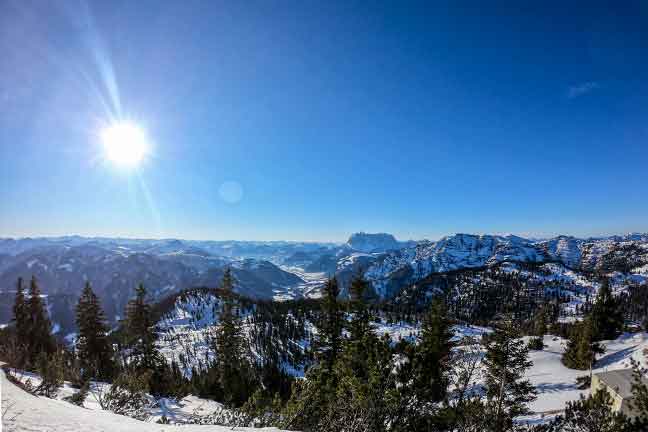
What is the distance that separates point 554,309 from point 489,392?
21885 cm

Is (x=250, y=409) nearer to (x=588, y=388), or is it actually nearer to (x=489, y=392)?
(x=489, y=392)

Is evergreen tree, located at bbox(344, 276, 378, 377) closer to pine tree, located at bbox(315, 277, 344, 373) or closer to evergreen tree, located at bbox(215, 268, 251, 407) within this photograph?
pine tree, located at bbox(315, 277, 344, 373)

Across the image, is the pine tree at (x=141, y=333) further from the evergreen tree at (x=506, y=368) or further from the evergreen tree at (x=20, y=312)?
the evergreen tree at (x=506, y=368)

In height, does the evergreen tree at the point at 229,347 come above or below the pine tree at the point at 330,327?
below

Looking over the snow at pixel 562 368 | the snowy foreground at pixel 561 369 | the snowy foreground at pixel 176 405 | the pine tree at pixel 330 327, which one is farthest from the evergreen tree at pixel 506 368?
the pine tree at pixel 330 327

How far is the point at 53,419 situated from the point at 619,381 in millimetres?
33834

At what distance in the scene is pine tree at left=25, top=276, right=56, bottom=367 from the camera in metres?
30.3

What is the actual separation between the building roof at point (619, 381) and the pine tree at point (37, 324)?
50.9 metres

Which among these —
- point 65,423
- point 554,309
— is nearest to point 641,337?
point 65,423

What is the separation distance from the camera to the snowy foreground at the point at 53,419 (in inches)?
281

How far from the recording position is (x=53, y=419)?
7805mm

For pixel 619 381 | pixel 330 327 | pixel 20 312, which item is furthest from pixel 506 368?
pixel 20 312

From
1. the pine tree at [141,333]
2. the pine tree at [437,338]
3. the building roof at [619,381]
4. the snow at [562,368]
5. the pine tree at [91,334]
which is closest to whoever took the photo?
the building roof at [619,381]

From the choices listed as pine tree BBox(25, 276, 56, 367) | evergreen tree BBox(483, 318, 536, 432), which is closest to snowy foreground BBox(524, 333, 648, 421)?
evergreen tree BBox(483, 318, 536, 432)
